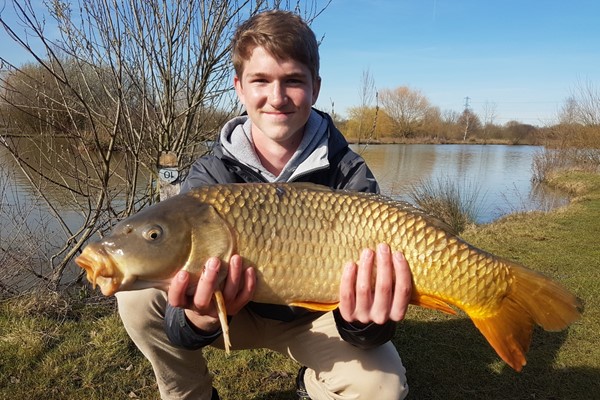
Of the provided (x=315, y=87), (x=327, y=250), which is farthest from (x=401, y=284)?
(x=315, y=87)

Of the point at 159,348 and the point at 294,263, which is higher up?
the point at 294,263

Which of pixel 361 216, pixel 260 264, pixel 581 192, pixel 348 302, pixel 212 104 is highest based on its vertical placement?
pixel 212 104

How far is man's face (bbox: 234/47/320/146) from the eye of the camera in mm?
1610

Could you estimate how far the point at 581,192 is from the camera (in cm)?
1088

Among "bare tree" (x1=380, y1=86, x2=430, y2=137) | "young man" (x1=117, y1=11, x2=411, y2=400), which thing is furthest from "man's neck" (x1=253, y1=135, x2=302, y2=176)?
"bare tree" (x1=380, y1=86, x2=430, y2=137)

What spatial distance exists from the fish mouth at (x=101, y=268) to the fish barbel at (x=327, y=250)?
0.05 metres

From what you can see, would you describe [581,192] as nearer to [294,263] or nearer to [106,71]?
[106,71]

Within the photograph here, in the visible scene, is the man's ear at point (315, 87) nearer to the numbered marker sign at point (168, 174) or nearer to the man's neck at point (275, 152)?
the man's neck at point (275, 152)

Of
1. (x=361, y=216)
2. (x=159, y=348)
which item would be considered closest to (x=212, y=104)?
(x=159, y=348)

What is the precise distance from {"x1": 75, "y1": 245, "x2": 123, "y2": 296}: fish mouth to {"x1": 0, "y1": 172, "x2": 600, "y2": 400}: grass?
1.06 m

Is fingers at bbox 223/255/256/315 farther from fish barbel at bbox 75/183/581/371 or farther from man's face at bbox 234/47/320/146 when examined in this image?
man's face at bbox 234/47/320/146

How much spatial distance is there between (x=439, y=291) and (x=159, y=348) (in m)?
1.02

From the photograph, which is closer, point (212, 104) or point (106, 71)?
point (106, 71)

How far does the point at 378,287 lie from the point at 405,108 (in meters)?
43.2
